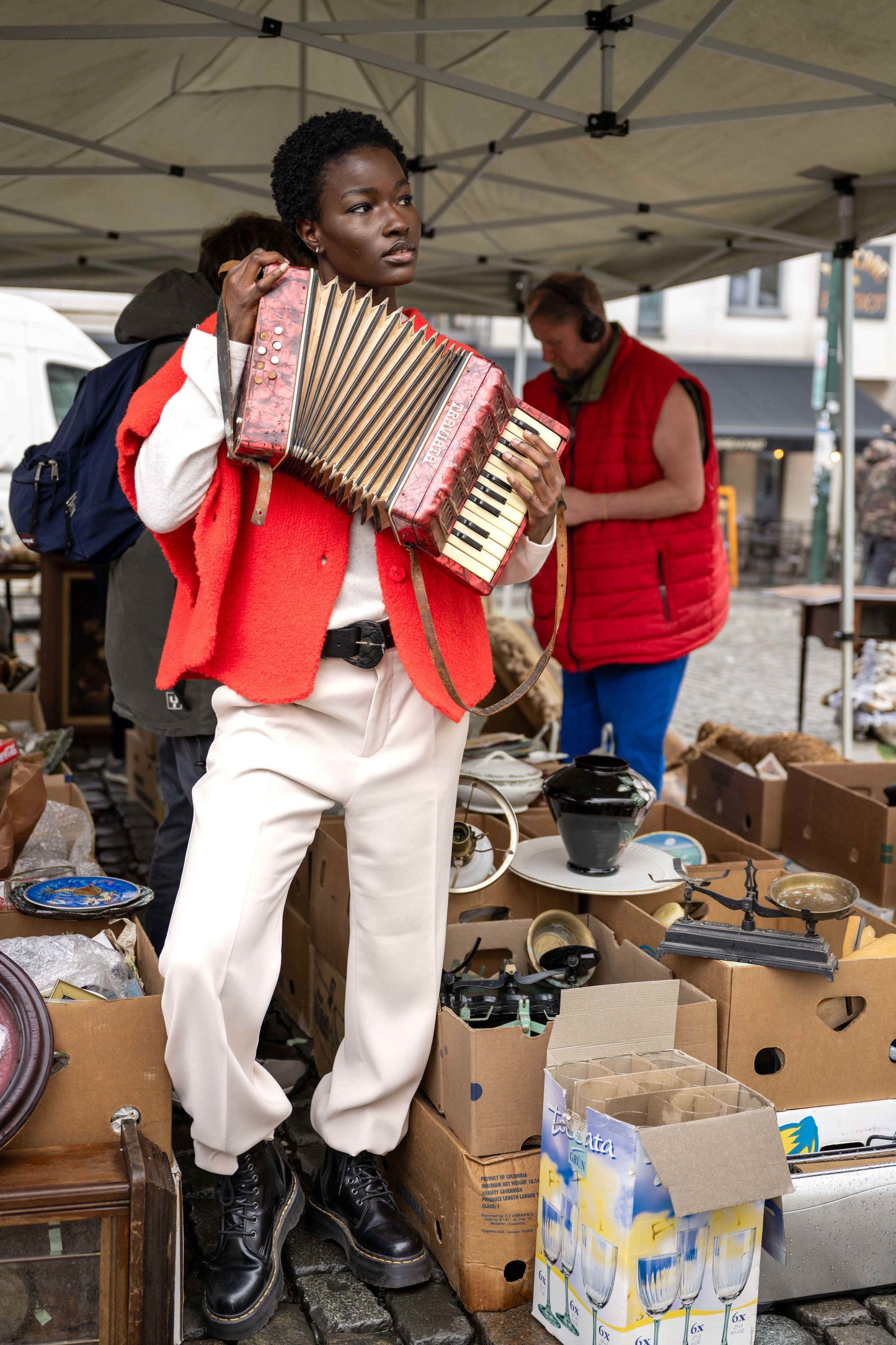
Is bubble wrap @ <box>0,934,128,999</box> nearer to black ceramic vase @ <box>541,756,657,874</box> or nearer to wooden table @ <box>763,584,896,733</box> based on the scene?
black ceramic vase @ <box>541,756,657,874</box>

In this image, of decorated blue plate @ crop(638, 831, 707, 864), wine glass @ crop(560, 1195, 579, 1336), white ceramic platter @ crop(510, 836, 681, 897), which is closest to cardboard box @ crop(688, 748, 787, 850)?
decorated blue plate @ crop(638, 831, 707, 864)

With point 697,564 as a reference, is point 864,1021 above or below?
below

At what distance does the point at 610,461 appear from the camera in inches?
160

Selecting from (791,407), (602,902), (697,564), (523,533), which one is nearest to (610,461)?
(697,564)

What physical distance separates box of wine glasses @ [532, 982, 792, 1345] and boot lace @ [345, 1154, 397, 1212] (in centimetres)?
34

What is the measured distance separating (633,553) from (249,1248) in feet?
8.33

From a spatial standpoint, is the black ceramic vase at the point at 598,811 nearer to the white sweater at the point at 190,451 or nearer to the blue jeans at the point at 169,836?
the blue jeans at the point at 169,836

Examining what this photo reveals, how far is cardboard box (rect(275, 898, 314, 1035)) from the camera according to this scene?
3.29 metres

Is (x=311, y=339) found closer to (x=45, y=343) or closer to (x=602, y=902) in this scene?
(x=602, y=902)

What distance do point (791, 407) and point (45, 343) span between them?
45.7 ft

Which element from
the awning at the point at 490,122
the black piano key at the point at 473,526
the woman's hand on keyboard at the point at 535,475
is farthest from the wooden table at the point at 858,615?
the black piano key at the point at 473,526

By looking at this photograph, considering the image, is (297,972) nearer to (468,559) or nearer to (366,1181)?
(366,1181)

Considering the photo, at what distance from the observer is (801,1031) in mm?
2451

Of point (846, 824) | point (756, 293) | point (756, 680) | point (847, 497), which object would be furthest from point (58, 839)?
point (756, 293)
